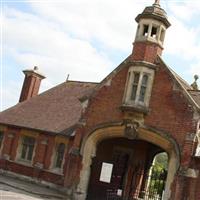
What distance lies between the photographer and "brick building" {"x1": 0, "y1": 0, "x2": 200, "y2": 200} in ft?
65.7

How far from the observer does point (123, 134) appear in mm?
21578

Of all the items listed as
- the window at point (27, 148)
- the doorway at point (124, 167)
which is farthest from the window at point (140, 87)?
the window at point (27, 148)

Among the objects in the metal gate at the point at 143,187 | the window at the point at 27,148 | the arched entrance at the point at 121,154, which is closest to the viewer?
the arched entrance at the point at 121,154

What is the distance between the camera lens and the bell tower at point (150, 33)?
72.1ft

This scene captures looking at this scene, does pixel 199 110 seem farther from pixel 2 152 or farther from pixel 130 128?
pixel 2 152

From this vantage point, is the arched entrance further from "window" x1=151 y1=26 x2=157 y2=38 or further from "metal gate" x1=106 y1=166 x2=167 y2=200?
"window" x1=151 y1=26 x2=157 y2=38

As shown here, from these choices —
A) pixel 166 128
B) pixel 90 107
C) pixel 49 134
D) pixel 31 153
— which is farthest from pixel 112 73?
pixel 31 153

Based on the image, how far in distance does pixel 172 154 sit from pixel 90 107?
5352 millimetres

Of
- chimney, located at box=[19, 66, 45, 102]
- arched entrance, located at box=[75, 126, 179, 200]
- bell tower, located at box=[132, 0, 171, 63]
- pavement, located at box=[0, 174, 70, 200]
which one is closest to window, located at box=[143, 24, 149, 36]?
bell tower, located at box=[132, 0, 171, 63]

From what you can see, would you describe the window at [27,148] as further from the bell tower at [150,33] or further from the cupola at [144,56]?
the bell tower at [150,33]

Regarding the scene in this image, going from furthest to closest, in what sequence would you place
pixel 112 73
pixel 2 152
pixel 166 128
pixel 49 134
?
pixel 2 152 → pixel 49 134 → pixel 112 73 → pixel 166 128

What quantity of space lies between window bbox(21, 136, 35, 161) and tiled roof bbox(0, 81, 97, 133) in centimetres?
89

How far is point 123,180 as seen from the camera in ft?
82.5

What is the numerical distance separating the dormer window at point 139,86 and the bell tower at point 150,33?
677mm
